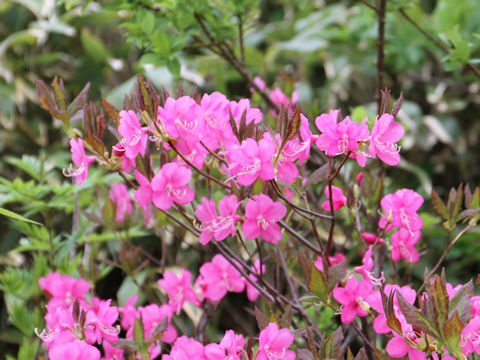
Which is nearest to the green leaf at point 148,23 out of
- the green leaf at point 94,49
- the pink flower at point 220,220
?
the pink flower at point 220,220

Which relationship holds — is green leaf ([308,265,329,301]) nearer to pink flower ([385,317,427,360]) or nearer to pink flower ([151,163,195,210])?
pink flower ([385,317,427,360])

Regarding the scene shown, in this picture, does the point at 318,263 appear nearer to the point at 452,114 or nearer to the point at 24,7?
the point at 452,114

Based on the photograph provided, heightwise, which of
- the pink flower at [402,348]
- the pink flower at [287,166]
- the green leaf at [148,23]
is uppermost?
the green leaf at [148,23]

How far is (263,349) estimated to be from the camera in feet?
2.11

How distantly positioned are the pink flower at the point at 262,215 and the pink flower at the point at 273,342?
11 centimetres

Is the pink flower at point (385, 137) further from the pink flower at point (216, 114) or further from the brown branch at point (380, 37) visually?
the brown branch at point (380, 37)

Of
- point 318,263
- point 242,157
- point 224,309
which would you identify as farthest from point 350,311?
point 224,309

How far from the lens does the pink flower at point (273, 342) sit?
64cm

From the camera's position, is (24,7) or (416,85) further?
(24,7)

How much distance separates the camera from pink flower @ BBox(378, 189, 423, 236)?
2.61 feet

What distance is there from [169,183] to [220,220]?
3.1 inches

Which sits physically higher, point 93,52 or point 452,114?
point 93,52

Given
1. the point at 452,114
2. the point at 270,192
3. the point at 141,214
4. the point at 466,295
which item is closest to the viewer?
the point at 466,295

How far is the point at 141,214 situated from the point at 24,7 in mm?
2081
